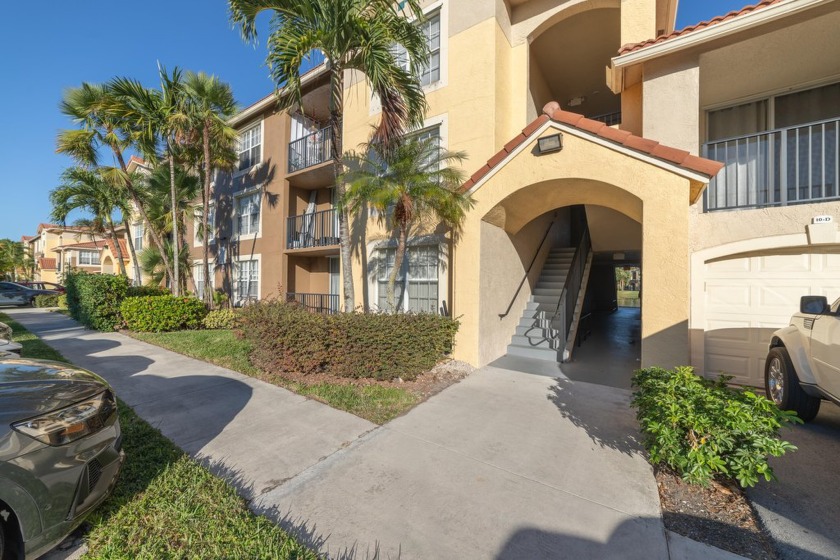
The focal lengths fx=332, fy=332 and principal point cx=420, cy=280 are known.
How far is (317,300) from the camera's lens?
1332 cm

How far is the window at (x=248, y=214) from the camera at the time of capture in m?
14.7

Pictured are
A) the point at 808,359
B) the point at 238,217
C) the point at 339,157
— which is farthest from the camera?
the point at 238,217

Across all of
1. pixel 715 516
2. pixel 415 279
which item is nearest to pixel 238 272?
pixel 415 279

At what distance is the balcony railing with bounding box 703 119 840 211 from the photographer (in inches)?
211

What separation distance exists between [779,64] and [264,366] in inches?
436

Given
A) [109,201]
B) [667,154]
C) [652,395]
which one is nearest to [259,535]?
[652,395]

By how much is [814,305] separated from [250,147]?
1796 cm

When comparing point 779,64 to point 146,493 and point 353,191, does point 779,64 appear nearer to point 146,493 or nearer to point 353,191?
point 353,191

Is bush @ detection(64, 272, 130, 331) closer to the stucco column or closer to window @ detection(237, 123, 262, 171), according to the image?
window @ detection(237, 123, 262, 171)

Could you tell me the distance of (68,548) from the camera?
97.0 inches

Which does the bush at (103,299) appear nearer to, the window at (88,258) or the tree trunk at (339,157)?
the tree trunk at (339,157)

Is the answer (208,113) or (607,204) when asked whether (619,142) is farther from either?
(208,113)

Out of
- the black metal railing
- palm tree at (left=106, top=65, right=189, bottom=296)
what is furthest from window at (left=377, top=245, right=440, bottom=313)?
palm tree at (left=106, top=65, right=189, bottom=296)

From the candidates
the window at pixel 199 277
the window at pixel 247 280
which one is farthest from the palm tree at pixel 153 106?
the window at pixel 199 277
